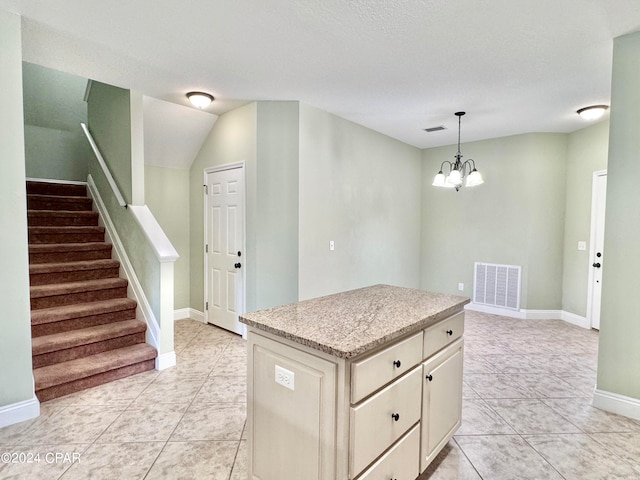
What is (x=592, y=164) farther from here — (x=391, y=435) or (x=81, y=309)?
(x=81, y=309)

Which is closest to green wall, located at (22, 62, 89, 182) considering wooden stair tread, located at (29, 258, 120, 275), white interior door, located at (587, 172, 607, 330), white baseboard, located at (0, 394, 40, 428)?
wooden stair tread, located at (29, 258, 120, 275)

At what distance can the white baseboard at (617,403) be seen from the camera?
8.04 feet

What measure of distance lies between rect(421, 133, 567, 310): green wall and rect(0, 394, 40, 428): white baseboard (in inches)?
213

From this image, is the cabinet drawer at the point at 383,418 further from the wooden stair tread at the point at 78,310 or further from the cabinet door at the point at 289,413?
the wooden stair tread at the point at 78,310

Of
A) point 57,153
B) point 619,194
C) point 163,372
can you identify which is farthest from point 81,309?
point 619,194

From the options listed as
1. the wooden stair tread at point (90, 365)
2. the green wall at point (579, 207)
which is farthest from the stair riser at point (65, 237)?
the green wall at point (579, 207)

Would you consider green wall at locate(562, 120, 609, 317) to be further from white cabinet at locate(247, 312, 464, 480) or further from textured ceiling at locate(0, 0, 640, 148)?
white cabinet at locate(247, 312, 464, 480)

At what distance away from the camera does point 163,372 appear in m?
3.16

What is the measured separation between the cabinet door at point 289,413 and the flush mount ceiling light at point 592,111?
4354mm

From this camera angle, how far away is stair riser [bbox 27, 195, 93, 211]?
4.29m

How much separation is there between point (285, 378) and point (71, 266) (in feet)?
10.3

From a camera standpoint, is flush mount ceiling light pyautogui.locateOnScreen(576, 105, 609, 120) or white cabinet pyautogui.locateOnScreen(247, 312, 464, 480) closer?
white cabinet pyautogui.locateOnScreen(247, 312, 464, 480)

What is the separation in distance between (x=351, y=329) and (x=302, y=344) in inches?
9.4

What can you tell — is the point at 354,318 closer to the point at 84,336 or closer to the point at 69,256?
the point at 84,336
